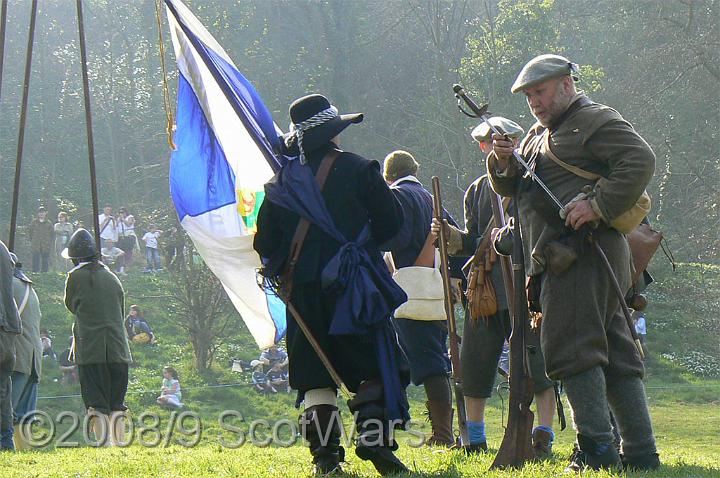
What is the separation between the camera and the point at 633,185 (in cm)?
559

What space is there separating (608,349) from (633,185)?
852 mm

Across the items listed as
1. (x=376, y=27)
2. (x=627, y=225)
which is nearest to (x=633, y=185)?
(x=627, y=225)

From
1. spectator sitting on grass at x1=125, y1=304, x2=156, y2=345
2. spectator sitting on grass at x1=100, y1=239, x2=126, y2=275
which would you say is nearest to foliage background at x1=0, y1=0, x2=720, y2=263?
spectator sitting on grass at x1=100, y1=239, x2=126, y2=275

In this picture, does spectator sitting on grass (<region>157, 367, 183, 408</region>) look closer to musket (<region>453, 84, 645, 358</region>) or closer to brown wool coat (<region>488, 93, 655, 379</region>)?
musket (<region>453, 84, 645, 358</region>)

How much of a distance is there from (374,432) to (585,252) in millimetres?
1461

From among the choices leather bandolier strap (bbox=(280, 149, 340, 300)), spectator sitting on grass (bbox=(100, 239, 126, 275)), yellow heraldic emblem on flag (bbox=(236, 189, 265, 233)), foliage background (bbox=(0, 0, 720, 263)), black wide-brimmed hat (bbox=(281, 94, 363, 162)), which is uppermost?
foliage background (bbox=(0, 0, 720, 263))

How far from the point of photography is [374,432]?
20.1ft

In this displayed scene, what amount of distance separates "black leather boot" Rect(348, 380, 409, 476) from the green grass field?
0.48 feet

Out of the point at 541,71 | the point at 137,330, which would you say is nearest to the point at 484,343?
the point at 541,71

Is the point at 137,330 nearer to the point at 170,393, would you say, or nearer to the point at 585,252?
the point at 170,393

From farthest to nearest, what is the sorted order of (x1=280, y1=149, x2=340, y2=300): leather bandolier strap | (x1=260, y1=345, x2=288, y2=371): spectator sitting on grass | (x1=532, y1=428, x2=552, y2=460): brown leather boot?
(x1=260, y1=345, x2=288, y2=371): spectator sitting on grass
(x1=532, y1=428, x2=552, y2=460): brown leather boot
(x1=280, y1=149, x2=340, y2=300): leather bandolier strap

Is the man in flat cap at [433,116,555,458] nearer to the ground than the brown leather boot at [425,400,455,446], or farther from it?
farther from it

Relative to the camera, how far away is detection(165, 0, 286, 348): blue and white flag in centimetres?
780

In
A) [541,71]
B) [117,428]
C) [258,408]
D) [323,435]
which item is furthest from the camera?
[258,408]
